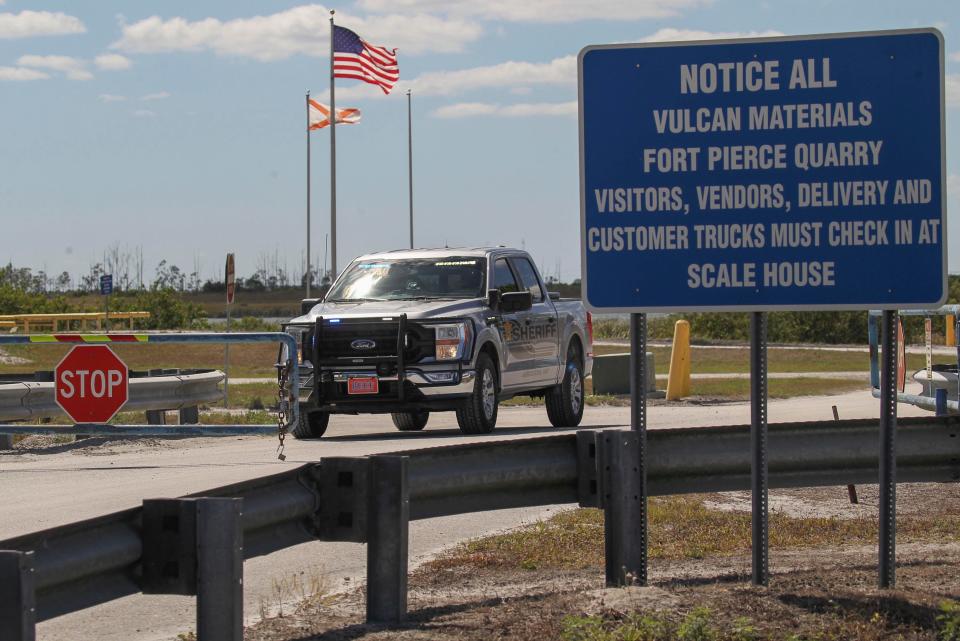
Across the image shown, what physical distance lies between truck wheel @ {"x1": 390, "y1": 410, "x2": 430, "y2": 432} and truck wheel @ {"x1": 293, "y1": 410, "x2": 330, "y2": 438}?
5.08 ft

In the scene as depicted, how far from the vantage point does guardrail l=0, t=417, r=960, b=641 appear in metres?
5.15

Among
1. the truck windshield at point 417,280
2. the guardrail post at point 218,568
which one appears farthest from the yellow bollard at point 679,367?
the guardrail post at point 218,568

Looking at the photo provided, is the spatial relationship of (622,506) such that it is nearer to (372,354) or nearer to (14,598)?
(14,598)

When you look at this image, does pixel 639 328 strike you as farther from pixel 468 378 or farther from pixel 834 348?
pixel 834 348

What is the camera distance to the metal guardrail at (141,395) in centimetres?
1623

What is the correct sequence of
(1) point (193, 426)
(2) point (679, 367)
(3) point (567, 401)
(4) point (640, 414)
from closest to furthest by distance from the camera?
1. (4) point (640, 414)
2. (1) point (193, 426)
3. (3) point (567, 401)
4. (2) point (679, 367)

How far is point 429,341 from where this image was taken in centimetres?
1662

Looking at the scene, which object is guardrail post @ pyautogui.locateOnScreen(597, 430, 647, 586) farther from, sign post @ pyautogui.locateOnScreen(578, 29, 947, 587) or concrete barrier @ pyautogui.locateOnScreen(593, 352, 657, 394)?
concrete barrier @ pyautogui.locateOnScreen(593, 352, 657, 394)

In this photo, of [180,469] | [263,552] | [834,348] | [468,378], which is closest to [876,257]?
[263,552]

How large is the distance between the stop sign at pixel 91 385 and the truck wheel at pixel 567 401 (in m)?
5.67

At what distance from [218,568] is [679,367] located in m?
19.9

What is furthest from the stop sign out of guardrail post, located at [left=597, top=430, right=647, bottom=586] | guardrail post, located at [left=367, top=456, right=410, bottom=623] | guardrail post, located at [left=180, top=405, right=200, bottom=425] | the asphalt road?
guardrail post, located at [left=367, top=456, right=410, bottom=623]

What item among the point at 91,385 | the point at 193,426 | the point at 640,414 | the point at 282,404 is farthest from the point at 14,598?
the point at 91,385

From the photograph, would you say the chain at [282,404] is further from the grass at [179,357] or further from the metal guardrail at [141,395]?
the grass at [179,357]
